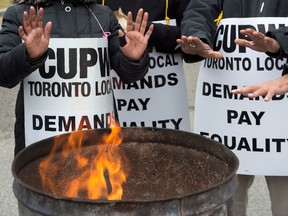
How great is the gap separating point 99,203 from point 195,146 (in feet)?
2.39

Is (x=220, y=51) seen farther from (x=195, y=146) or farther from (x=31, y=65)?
(x=31, y=65)

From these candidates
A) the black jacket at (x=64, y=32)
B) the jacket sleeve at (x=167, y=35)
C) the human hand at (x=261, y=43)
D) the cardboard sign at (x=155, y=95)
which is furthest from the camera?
the cardboard sign at (x=155, y=95)

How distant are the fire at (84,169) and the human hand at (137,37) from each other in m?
0.55

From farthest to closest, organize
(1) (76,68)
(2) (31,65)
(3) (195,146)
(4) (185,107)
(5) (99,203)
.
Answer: (4) (185,107) → (1) (76,68) → (2) (31,65) → (3) (195,146) → (5) (99,203)

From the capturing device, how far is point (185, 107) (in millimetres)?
3480

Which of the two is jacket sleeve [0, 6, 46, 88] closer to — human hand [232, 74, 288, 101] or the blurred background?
the blurred background

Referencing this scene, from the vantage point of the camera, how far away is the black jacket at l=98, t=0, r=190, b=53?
3186 mm

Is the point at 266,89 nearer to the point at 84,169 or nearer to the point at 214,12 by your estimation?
the point at 214,12

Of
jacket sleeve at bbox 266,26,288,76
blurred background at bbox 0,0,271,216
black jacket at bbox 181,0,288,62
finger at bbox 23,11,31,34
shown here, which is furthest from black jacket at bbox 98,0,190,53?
finger at bbox 23,11,31,34

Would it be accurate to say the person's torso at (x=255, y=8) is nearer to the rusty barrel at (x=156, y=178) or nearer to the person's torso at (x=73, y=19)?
the person's torso at (x=73, y=19)

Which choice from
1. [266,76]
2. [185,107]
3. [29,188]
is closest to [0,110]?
[185,107]

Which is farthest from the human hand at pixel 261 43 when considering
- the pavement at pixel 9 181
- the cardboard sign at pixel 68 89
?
the pavement at pixel 9 181

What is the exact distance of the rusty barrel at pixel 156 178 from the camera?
159cm

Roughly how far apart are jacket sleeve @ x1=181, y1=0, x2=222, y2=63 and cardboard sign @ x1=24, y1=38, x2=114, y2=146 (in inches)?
20.3
